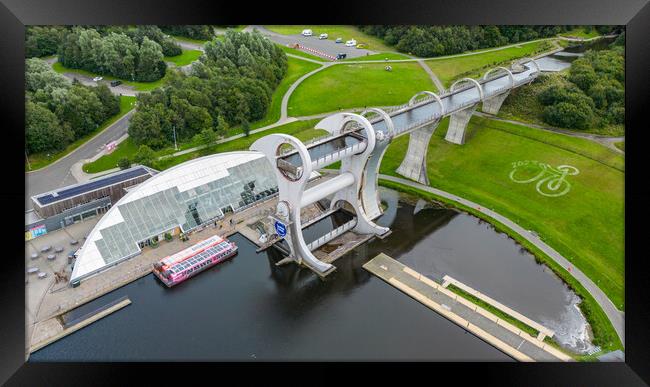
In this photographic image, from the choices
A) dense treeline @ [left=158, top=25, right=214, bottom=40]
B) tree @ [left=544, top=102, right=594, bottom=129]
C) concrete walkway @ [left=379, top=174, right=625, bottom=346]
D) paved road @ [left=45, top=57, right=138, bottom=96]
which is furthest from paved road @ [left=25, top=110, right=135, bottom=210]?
tree @ [left=544, top=102, right=594, bottom=129]

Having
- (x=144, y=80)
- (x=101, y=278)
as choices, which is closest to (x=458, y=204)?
(x=101, y=278)

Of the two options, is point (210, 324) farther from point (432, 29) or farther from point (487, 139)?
point (432, 29)

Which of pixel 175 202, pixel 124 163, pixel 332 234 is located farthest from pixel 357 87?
pixel 175 202

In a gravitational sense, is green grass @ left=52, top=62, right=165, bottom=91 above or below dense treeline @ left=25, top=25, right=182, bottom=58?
below

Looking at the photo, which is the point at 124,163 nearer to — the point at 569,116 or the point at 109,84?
the point at 109,84

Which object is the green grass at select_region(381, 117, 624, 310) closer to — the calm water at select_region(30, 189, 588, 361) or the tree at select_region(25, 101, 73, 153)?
the calm water at select_region(30, 189, 588, 361)

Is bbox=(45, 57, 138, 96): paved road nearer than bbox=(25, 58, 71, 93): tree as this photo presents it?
No
